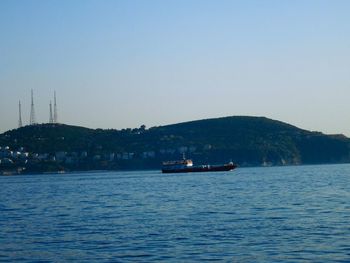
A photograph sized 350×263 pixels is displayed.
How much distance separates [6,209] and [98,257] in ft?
124

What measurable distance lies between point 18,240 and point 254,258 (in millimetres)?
15978

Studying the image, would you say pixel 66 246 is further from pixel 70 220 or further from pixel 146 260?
pixel 70 220

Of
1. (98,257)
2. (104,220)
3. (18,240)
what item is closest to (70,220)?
(104,220)

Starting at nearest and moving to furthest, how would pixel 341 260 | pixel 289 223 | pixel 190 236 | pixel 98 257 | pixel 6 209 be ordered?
pixel 341 260
pixel 98 257
pixel 190 236
pixel 289 223
pixel 6 209

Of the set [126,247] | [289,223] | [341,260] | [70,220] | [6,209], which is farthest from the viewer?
[6,209]

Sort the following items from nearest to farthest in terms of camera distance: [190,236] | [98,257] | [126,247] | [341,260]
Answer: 1. [341,260]
2. [98,257]
3. [126,247]
4. [190,236]

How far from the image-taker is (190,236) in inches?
1534

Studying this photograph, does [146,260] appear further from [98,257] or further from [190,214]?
[190,214]

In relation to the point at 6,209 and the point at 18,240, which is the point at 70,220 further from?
the point at 6,209

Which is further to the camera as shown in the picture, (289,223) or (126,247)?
(289,223)

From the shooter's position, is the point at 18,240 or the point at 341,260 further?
the point at 18,240

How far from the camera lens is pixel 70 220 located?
5212 centimetres

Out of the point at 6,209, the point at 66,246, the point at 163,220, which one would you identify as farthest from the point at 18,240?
the point at 6,209

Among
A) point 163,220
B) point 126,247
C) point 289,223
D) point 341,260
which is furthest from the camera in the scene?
point 163,220
